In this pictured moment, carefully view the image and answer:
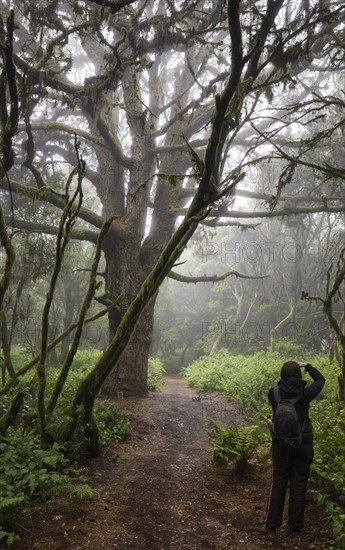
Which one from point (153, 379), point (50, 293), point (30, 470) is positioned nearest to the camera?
point (30, 470)

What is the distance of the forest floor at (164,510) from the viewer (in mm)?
3713

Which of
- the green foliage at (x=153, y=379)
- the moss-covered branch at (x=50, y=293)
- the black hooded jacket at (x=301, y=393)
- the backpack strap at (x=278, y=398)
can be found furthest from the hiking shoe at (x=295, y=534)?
the green foliage at (x=153, y=379)

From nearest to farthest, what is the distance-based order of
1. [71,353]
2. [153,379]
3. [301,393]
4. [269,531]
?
[269,531] < [301,393] < [71,353] < [153,379]

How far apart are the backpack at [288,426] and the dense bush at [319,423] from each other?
0.66 meters

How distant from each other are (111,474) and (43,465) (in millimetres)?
1086

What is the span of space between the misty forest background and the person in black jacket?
1.11ft

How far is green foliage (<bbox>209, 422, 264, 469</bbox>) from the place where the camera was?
5.57m

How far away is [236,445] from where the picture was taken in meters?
5.69

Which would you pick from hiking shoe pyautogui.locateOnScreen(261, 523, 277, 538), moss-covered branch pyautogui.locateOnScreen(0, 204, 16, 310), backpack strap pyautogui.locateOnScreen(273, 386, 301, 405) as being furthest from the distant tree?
hiking shoe pyautogui.locateOnScreen(261, 523, 277, 538)

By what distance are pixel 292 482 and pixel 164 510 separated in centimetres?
148

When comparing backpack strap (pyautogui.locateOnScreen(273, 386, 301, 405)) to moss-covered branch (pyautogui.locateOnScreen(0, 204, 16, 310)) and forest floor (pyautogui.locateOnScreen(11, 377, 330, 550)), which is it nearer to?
forest floor (pyautogui.locateOnScreen(11, 377, 330, 550))

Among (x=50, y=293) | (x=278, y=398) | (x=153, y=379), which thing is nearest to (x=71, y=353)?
(x=50, y=293)

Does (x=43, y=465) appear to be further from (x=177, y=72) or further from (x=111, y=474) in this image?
(x=177, y=72)

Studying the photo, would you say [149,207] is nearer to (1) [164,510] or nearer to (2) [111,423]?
(2) [111,423]
